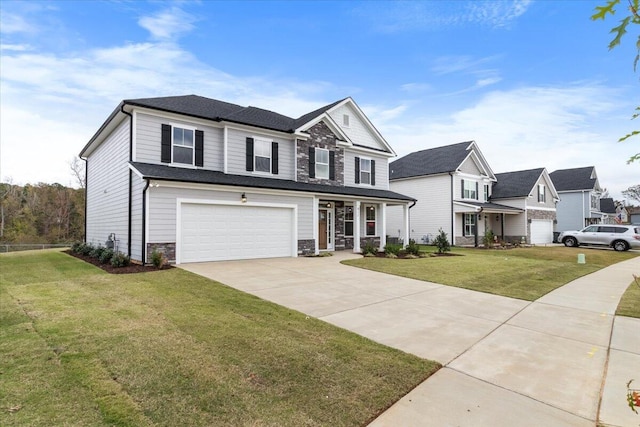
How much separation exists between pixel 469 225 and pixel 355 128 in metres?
12.8

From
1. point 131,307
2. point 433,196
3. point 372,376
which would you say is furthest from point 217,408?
point 433,196

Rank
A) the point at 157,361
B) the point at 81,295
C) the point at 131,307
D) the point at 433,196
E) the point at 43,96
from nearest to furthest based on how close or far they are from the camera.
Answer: the point at 157,361, the point at 131,307, the point at 81,295, the point at 43,96, the point at 433,196

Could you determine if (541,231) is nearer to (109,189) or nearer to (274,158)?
(274,158)

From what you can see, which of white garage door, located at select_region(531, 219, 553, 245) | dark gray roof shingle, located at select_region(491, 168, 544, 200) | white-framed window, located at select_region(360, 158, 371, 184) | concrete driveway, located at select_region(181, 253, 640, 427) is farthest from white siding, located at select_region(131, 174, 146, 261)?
white garage door, located at select_region(531, 219, 553, 245)

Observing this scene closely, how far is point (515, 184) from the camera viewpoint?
28.8m

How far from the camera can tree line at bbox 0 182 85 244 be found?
3571 centimetres

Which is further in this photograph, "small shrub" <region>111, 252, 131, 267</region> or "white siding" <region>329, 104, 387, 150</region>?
"white siding" <region>329, 104, 387, 150</region>

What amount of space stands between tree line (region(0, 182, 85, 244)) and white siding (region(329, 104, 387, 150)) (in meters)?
31.9

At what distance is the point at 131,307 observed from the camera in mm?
5961

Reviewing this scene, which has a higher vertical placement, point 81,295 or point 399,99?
point 399,99

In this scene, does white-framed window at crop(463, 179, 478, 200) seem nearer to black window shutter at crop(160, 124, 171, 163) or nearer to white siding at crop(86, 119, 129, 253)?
black window shutter at crop(160, 124, 171, 163)

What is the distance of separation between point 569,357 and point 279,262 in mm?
9678

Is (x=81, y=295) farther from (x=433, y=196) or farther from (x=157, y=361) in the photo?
(x=433, y=196)

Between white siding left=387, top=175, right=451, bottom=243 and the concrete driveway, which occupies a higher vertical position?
white siding left=387, top=175, right=451, bottom=243
